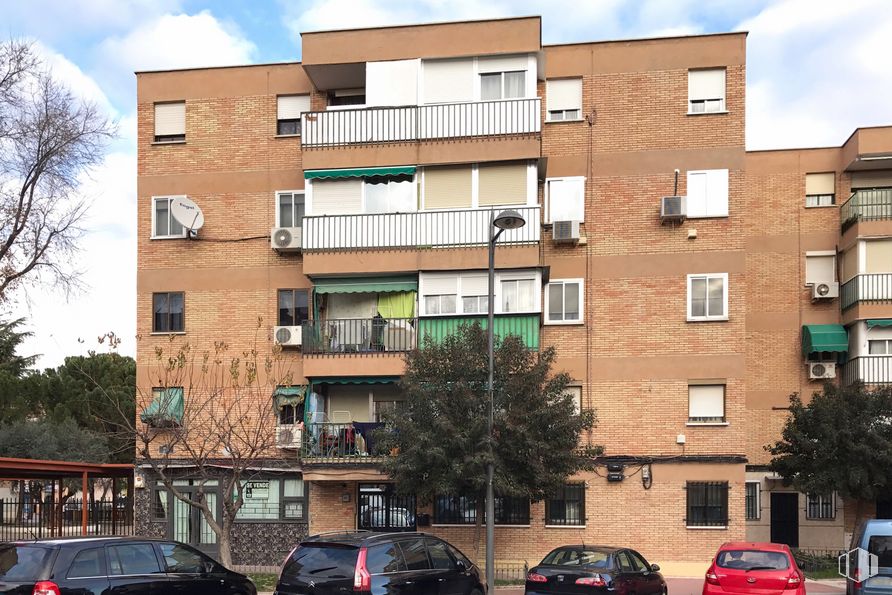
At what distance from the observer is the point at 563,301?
2598 cm

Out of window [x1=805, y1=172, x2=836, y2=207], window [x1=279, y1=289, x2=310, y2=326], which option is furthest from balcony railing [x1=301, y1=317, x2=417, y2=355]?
window [x1=805, y1=172, x2=836, y2=207]

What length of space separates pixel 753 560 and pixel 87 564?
10.5m

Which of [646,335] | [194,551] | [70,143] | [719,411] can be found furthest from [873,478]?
[70,143]

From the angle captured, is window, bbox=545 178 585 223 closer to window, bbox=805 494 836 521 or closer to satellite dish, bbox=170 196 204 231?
satellite dish, bbox=170 196 204 231

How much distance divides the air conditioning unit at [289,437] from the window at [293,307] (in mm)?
3029

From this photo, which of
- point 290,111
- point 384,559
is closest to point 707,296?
point 290,111

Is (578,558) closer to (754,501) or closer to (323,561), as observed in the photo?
(323,561)

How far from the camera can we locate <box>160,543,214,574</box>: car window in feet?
45.3

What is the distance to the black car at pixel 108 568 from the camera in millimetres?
12047

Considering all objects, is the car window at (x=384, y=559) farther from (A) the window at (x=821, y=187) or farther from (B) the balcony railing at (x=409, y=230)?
(A) the window at (x=821, y=187)

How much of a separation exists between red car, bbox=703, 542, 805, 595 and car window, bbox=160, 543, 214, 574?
327 inches

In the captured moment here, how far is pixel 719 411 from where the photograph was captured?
25172 millimetres

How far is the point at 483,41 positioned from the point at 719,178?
24.1 ft

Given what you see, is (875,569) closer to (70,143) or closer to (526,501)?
(526,501)
